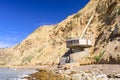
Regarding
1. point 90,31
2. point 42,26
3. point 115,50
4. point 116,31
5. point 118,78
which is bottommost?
point 118,78

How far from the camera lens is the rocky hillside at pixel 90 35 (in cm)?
3722

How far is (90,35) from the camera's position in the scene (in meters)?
58.0

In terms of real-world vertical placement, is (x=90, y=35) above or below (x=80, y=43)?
above

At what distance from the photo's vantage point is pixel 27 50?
4286 inches

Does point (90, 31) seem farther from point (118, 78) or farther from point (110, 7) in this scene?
point (118, 78)

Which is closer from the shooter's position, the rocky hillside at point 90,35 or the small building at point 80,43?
the rocky hillside at point 90,35

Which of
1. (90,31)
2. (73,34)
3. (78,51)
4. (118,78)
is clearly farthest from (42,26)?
(118,78)

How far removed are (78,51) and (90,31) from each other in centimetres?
1099

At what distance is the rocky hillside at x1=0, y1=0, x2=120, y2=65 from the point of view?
37.2 meters

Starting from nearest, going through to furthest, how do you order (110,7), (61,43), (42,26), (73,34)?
(110,7) → (73,34) → (61,43) → (42,26)

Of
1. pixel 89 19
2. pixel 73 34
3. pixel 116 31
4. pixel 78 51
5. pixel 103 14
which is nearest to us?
pixel 116 31

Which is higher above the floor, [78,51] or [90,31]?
[90,31]

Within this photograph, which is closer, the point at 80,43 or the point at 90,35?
the point at 80,43

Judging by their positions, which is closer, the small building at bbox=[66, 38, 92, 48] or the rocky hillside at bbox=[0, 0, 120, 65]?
the rocky hillside at bbox=[0, 0, 120, 65]
